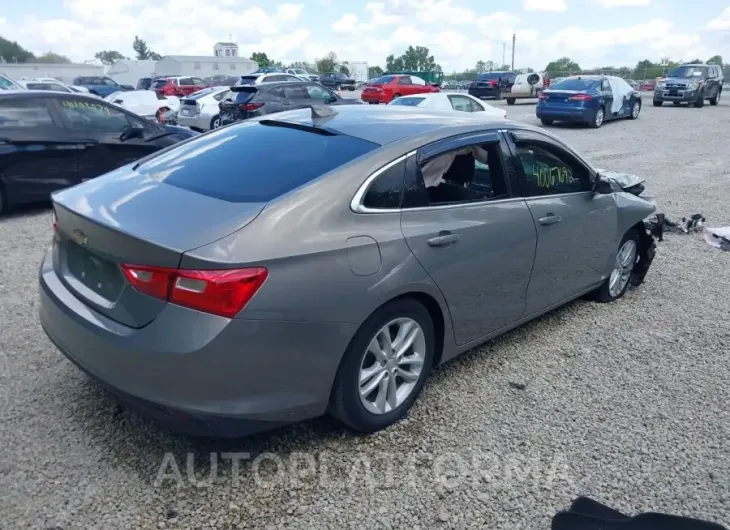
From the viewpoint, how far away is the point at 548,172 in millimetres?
4164

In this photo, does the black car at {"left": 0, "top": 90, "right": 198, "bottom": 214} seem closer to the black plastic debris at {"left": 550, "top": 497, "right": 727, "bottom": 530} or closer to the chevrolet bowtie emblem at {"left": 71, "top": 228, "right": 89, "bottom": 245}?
the chevrolet bowtie emblem at {"left": 71, "top": 228, "right": 89, "bottom": 245}

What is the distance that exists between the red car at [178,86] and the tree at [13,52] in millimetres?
57909

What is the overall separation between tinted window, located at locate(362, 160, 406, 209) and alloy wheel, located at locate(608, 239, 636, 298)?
8.36 ft

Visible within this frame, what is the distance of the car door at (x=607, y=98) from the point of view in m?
19.7

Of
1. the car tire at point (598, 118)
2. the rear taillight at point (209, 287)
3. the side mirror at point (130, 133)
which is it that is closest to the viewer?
the rear taillight at point (209, 287)

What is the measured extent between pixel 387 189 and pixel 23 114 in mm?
6222

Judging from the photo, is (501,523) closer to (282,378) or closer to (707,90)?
(282,378)

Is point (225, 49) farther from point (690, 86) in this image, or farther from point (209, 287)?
point (209, 287)

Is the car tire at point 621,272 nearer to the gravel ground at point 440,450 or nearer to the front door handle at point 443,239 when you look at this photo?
the gravel ground at point 440,450

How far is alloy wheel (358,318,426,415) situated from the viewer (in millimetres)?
3080

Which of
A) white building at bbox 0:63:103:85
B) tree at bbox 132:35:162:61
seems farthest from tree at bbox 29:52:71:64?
tree at bbox 132:35:162:61

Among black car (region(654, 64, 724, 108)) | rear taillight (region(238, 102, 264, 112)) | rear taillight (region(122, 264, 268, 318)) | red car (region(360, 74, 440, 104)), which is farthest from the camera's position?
red car (region(360, 74, 440, 104))

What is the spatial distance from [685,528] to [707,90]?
30.1 metres

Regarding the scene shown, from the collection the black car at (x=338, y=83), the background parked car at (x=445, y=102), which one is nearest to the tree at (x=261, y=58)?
the black car at (x=338, y=83)
